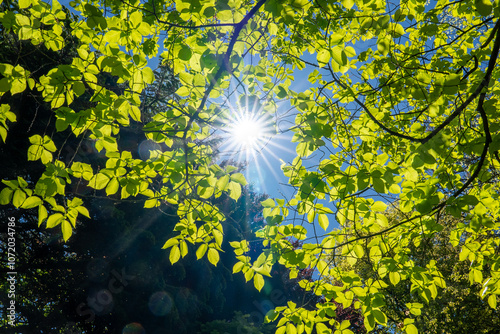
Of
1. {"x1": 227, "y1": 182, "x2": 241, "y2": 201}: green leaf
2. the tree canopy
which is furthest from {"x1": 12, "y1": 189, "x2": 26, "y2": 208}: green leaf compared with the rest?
{"x1": 227, "y1": 182, "x2": 241, "y2": 201}: green leaf

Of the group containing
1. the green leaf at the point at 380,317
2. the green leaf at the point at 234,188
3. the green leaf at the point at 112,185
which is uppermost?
the green leaf at the point at 112,185

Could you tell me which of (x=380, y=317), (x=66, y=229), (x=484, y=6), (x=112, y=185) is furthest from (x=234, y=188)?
(x=484, y=6)

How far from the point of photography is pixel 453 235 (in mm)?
2324

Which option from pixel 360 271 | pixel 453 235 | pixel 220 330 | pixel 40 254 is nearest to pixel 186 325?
pixel 220 330

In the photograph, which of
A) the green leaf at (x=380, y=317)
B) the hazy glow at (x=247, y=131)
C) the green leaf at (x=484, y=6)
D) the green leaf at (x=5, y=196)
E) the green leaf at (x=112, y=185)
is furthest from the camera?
the hazy glow at (x=247, y=131)

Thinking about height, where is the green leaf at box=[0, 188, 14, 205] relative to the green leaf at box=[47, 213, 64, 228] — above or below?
above

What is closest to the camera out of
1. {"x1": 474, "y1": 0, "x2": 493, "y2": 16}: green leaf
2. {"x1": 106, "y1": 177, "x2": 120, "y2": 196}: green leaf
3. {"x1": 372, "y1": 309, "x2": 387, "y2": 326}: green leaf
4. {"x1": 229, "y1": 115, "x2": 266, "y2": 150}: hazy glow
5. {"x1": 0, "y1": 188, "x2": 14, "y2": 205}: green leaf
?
{"x1": 474, "y1": 0, "x2": 493, "y2": 16}: green leaf

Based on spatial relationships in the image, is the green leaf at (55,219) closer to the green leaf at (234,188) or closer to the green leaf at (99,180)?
the green leaf at (99,180)

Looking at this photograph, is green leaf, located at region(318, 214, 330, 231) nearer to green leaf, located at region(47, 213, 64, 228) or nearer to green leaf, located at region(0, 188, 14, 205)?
green leaf, located at region(47, 213, 64, 228)

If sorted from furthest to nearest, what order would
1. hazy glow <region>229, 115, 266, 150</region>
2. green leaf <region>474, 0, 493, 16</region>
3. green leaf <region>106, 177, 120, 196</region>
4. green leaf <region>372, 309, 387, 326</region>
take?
hazy glow <region>229, 115, 266, 150</region> < green leaf <region>106, 177, 120, 196</region> < green leaf <region>372, 309, 387, 326</region> < green leaf <region>474, 0, 493, 16</region>

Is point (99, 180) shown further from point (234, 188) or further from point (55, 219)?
point (234, 188)

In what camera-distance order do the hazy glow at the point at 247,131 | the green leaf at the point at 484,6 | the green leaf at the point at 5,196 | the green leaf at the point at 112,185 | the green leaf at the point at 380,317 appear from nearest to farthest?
the green leaf at the point at 484,6, the green leaf at the point at 5,196, the green leaf at the point at 380,317, the green leaf at the point at 112,185, the hazy glow at the point at 247,131

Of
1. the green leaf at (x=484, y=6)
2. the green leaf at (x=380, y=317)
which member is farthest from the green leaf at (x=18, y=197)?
the green leaf at (x=484, y=6)

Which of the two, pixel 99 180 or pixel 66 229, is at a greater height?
pixel 99 180
